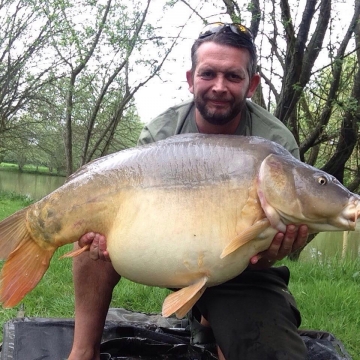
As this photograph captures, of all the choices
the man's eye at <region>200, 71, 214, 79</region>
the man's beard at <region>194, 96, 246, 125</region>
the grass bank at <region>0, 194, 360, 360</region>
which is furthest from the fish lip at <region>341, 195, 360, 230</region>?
the grass bank at <region>0, 194, 360, 360</region>

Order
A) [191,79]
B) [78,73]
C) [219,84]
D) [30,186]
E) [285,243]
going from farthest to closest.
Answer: [30,186] → [78,73] → [191,79] → [219,84] → [285,243]

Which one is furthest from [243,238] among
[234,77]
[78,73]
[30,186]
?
[30,186]

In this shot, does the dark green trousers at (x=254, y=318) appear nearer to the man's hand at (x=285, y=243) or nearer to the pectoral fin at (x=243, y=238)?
the man's hand at (x=285, y=243)

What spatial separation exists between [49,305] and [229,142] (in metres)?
1.54

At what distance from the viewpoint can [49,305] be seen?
2512 millimetres

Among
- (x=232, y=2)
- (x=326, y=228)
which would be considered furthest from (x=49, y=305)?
(x=232, y=2)

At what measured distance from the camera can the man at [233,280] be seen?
1.55m

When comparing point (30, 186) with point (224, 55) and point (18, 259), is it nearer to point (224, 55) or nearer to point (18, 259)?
point (224, 55)

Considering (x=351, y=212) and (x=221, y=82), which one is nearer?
(x=351, y=212)

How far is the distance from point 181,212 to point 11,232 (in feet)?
1.72

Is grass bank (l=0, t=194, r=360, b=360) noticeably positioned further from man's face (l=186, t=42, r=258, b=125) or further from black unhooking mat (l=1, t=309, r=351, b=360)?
man's face (l=186, t=42, r=258, b=125)

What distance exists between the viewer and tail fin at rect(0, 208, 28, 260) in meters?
1.45

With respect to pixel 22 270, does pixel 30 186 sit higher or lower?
lower

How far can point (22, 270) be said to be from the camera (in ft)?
4.79
